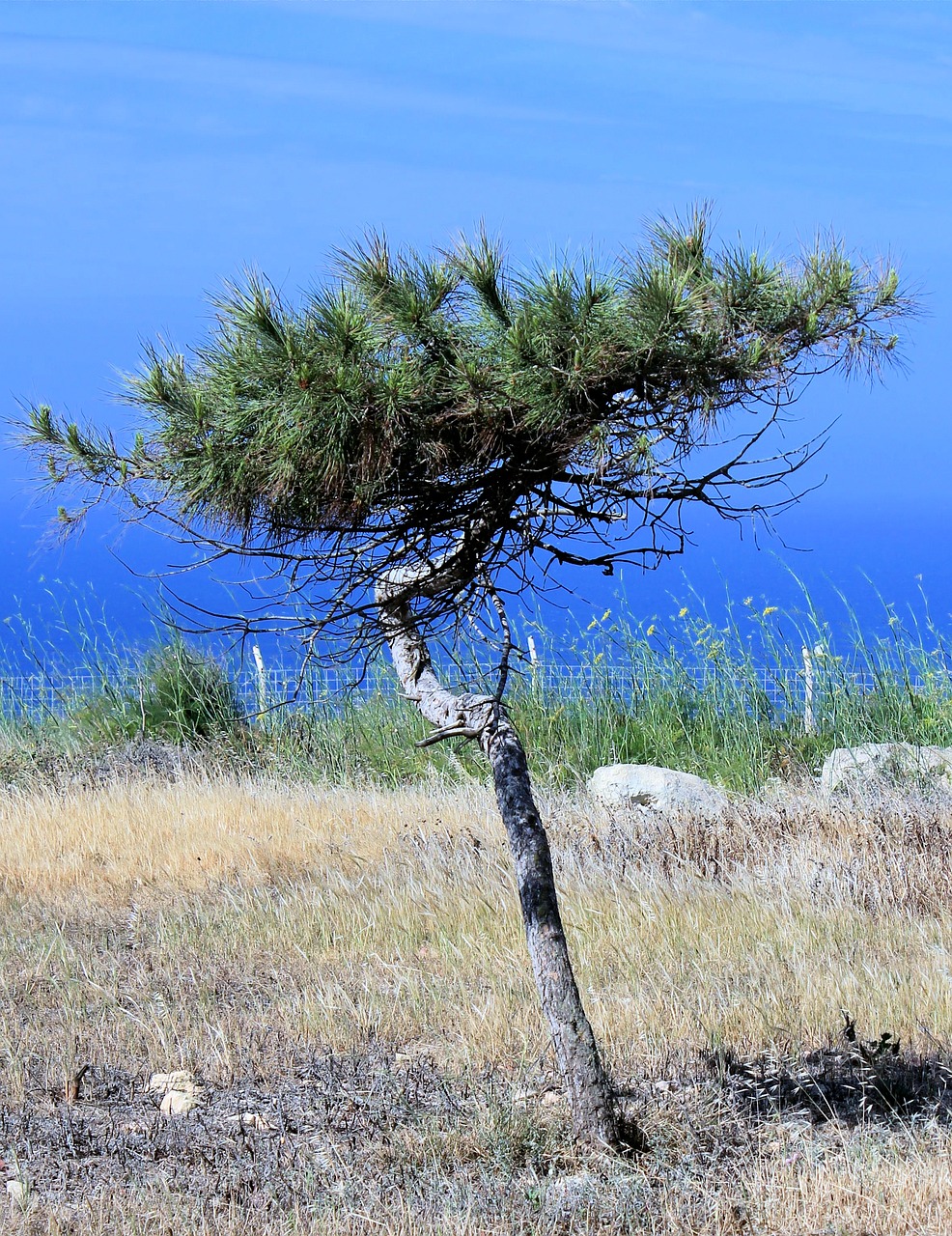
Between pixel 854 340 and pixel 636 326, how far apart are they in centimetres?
71

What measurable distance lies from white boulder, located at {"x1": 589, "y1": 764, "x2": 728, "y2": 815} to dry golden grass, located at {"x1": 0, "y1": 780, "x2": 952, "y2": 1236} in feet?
2.24

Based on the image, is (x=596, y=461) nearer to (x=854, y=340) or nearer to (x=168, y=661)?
(x=854, y=340)

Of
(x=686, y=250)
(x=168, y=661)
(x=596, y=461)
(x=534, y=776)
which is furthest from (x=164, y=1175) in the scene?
(x=168, y=661)

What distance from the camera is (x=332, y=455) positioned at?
287cm

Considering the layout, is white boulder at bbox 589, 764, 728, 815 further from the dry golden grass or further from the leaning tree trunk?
the leaning tree trunk

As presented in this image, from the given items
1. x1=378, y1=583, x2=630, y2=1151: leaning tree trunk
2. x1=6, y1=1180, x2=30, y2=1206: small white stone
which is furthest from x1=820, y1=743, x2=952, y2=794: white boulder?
x1=6, y1=1180, x2=30, y2=1206: small white stone

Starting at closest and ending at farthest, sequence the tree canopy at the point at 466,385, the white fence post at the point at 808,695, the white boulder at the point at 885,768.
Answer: the tree canopy at the point at 466,385 < the white boulder at the point at 885,768 < the white fence post at the point at 808,695

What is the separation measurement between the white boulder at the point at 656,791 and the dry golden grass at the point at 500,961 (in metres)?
0.68

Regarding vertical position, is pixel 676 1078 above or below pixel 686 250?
below

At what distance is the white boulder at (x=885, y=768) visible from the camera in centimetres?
787

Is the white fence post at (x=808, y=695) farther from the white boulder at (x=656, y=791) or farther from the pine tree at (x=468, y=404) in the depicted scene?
the pine tree at (x=468, y=404)

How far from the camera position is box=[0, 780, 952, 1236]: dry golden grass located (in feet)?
11.2

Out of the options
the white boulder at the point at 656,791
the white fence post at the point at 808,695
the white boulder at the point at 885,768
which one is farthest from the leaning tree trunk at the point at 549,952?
the white fence post at the point at 808,695

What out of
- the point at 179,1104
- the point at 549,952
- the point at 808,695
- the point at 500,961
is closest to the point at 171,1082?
the point at 179,1104
